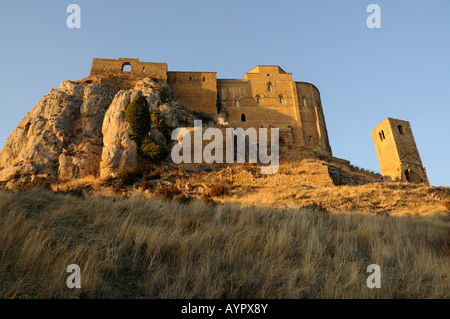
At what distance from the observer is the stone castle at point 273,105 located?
30062mm

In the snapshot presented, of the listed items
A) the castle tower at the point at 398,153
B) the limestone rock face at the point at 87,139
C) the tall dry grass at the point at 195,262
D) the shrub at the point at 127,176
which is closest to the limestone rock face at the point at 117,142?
the shrub at the point at 127,176

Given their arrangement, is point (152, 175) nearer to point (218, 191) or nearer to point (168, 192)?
point (168, 192)

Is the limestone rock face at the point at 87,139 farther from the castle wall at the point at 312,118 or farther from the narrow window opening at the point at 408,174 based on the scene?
the narrow window opening at the point at 408,174

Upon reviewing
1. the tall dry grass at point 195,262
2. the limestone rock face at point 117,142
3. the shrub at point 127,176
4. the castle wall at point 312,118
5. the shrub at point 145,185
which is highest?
the castle wall at point 312,118

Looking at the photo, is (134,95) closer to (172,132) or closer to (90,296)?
(172,132)

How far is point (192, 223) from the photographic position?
527 centimetres

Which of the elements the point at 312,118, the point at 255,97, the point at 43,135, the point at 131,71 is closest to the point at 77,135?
the point at 43,135

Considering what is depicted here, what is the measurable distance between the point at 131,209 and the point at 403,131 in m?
34.9

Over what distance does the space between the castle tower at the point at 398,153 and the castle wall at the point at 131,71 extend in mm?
27826

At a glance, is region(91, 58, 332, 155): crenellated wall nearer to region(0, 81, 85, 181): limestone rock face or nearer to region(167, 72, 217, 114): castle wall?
region(167, 72, 217, 114): castle wall

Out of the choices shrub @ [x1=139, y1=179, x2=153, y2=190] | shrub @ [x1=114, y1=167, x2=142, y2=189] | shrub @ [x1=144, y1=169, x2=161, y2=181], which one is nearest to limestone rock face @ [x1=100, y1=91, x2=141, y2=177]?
shrub @ [x1=114, y1=167, x2=142, y2=189]

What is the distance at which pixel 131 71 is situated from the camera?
1236 inches

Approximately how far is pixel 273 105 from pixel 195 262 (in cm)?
3325
